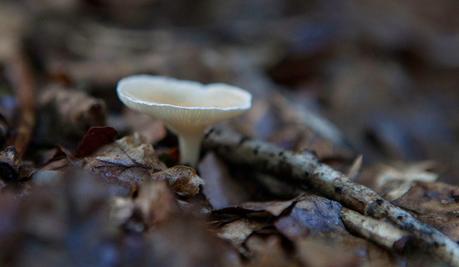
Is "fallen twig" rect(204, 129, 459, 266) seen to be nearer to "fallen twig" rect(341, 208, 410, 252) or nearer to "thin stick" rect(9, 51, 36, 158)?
"fallen twig" rect(341, 208, 410, 252)

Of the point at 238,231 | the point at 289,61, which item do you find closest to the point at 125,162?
the point at 238,231

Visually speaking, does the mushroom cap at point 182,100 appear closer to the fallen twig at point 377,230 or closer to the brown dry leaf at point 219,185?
the brown dry leaf at point 219,185

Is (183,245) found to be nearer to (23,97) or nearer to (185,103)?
(185,103)

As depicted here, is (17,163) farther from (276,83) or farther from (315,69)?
(315,69)

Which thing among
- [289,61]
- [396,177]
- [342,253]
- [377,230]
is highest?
[289,61]

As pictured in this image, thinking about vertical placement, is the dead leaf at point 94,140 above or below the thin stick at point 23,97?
above

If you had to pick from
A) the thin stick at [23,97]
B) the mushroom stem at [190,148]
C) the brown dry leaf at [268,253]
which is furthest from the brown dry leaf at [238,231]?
the thin stick at [23,97]
